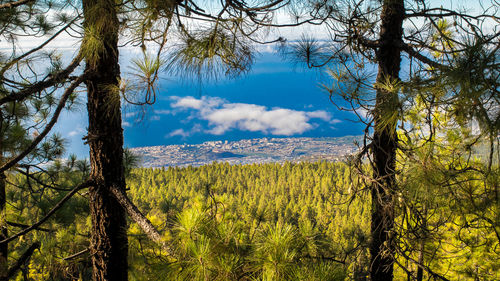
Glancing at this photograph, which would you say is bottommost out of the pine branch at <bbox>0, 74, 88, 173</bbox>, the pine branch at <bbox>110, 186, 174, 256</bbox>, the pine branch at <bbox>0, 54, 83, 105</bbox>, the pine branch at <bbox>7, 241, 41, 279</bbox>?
the pine branch at <bbox>7, 241, 41, 279</bbox>

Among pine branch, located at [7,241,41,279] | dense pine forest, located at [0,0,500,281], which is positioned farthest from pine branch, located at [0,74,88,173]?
pine branch, located at [7,241,41,279]

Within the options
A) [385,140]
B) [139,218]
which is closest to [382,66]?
[385,140]

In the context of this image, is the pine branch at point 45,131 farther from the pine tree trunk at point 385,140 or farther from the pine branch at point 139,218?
the pine tree trunk at point 385,140

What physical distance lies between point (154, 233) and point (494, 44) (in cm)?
223

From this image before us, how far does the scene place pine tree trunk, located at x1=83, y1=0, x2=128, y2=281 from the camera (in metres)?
2.37

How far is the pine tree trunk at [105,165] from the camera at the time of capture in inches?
93.1

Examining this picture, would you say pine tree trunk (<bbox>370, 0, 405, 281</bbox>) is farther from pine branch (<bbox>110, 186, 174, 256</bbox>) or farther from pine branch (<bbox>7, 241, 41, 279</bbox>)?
pine branch (<bbox>7, 241, 41, 279</bbox>)

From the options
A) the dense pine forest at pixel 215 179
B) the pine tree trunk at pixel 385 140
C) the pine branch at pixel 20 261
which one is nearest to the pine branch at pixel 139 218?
the dense pine forest at pixel 215 179

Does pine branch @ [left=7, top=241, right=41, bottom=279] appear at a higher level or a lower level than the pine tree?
lower

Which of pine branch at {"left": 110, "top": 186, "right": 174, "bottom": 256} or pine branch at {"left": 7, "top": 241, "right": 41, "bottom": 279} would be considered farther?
pine branch at {"left": 7, "top": 241, "right": 41, "bottom": 279}

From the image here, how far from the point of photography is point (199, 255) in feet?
5.14

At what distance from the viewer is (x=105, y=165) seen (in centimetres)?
241

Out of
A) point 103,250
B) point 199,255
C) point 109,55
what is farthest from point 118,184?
point 199,255

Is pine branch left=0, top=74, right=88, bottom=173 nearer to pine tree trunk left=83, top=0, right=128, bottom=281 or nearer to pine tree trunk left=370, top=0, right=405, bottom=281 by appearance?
pine tree trunk left=83, top=0, right=128, bottom=281
